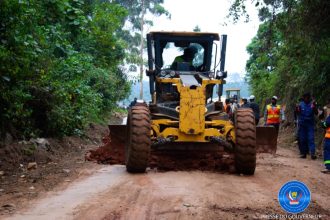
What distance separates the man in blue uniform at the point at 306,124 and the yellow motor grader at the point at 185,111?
2.79m

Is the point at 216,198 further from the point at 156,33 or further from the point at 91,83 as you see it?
the point at 91,83

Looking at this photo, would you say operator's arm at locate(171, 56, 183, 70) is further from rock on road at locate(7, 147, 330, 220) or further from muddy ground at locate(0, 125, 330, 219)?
rock on road at locate(7, 147, 330, 220)

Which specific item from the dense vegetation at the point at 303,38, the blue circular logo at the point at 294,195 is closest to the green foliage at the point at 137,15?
the dense vegetation at the point at 303,38

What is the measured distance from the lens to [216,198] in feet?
21.1

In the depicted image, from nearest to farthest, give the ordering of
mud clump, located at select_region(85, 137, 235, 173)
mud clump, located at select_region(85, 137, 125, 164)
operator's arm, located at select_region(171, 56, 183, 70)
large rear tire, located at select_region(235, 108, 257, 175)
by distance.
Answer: large rear tire, located at select_region(235, 108, 257, 175), mud clump, located at select_region(85, 137, 235, 173), mud clump, located at select_region(85, 137, 125, 164), operator's arm, located at select_region(171, 56, 183, 70)

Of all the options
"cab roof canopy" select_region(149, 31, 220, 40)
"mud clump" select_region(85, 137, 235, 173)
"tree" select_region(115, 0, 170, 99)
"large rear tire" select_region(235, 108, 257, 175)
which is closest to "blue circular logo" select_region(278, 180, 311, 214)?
"large rear tire" select_region(235, 108, 257, 175)

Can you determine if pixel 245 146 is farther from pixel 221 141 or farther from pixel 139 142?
pixel 139 142

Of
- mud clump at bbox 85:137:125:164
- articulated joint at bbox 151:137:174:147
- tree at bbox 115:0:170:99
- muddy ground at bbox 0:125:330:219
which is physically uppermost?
tree at bbox 115:0:170:99

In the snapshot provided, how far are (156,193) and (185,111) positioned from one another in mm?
2378

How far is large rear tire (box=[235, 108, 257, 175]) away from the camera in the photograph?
8578 millimetres

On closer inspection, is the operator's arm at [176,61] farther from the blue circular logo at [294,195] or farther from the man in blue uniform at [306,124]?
the blue circular logo at [294,195]

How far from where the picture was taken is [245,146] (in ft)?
28.2

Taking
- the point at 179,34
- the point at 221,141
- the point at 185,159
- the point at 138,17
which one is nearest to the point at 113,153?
the point at 185,159

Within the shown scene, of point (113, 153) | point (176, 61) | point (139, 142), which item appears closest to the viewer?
point (139, 142)
